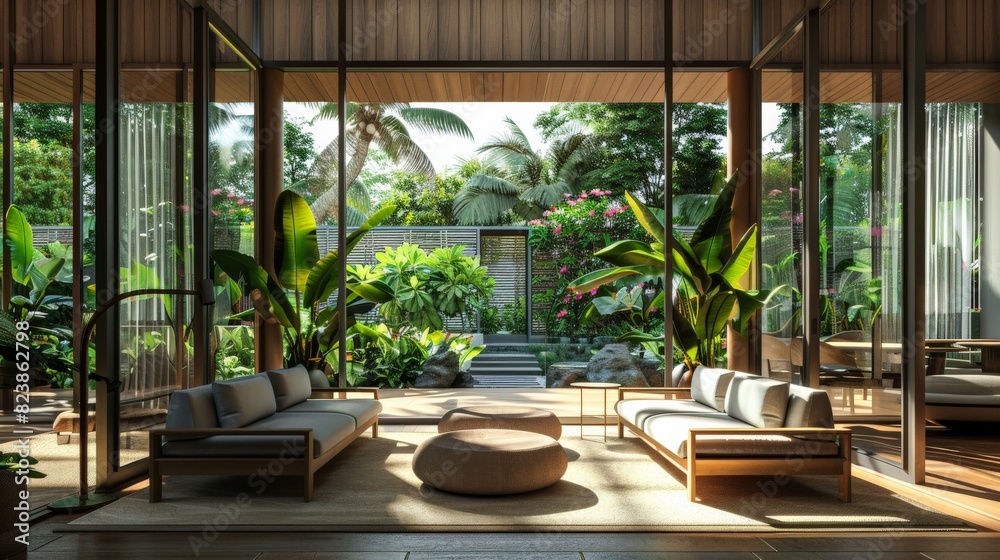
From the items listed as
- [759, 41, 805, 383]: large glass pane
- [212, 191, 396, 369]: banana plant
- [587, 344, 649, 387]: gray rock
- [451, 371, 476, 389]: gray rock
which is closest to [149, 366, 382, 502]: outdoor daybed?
[212, 191, 396, 369]: banana plant

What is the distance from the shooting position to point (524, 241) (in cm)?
1101

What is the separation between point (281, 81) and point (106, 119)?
2.78 metres

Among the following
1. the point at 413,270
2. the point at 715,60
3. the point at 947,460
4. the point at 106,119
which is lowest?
the point at 947,460

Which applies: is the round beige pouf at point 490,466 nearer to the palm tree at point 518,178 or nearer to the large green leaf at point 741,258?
the large green leaf at point 741,258

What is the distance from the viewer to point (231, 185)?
230 inches

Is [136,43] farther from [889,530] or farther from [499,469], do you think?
[889,530]

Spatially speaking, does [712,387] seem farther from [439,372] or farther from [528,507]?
[439,372]

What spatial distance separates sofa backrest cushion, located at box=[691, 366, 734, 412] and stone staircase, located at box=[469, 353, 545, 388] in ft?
11.0

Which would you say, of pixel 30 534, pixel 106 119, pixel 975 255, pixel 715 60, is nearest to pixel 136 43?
pixel 106 119

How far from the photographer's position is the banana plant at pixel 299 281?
561cm

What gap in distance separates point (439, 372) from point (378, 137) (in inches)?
355

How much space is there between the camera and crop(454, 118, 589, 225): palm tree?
17047mm

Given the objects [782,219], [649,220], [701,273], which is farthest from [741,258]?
[649,220]

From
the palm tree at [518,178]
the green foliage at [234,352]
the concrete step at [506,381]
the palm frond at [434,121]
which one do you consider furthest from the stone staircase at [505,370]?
the palm frond at [434,121]
